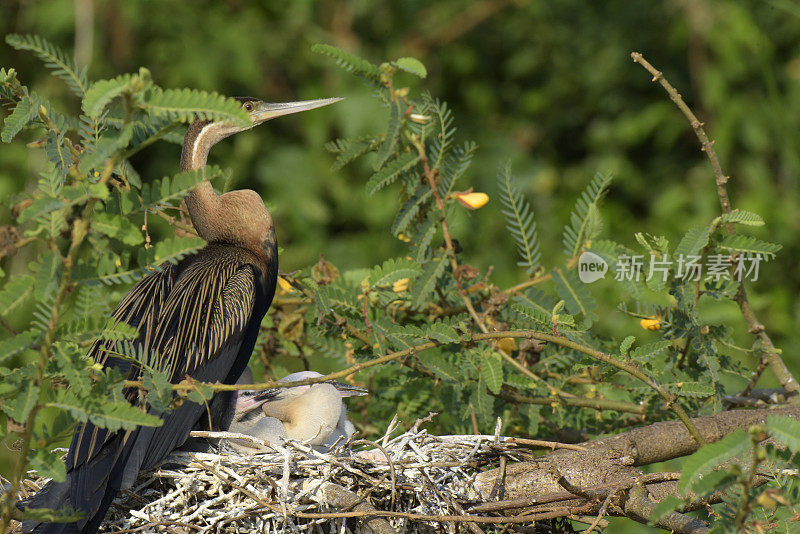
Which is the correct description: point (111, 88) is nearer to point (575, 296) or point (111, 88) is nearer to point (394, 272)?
point (394, 272)

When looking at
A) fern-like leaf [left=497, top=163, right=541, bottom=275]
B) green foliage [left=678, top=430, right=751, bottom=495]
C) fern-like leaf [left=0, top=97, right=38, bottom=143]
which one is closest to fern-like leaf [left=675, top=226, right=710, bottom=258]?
fern-like leaf [left=497, top=163, right=541, bottom=275]

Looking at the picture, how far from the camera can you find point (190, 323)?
2.80 m

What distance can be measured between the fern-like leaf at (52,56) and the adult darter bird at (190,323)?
43cm

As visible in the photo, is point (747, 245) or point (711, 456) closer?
point (711, 456)

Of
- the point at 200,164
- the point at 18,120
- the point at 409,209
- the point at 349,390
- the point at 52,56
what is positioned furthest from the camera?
the point at 200,164

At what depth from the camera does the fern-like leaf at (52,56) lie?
7.01 ft

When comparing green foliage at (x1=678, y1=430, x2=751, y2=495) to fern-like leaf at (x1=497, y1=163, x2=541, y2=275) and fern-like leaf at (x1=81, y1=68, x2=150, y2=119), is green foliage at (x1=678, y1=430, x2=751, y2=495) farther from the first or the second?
fern-like leaf at (x1=497, y1=163, x2=541, y2=275)

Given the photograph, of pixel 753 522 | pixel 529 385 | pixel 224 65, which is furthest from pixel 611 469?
pixel 224 65

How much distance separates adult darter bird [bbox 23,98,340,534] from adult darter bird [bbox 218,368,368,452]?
0.51 feet

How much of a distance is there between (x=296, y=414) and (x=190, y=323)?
Result: 0.43 m

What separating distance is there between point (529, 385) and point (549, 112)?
475 centimetres

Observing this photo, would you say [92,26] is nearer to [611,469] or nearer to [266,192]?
[266,192]

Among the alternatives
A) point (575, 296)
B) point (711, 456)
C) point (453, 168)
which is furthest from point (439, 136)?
point (711, 456)

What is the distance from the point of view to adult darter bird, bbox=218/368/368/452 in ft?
9.39
